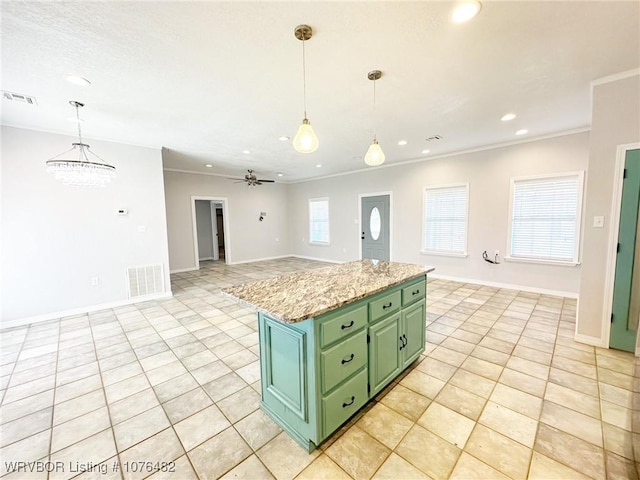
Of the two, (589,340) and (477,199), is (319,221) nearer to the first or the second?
(477,199)

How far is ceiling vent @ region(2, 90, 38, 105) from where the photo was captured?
104 inches

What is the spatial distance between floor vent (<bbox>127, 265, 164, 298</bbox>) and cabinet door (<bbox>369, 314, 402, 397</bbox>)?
14.7 feet

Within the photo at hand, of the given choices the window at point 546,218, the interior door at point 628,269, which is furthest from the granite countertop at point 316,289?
the window at point 546,218

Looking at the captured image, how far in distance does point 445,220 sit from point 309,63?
4595 millimetres

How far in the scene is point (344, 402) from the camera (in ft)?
5.57

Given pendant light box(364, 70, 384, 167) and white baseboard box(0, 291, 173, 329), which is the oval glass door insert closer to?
pendant light box(364, 70, 384, 167)

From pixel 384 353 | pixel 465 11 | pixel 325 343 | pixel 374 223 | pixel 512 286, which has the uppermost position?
pixel 465 11

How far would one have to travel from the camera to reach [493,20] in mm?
1735

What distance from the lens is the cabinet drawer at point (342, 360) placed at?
154 cm

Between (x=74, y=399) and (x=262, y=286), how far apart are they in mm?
1889

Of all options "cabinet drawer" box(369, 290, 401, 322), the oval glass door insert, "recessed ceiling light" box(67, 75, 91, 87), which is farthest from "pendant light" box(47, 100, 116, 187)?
the oval glass door insert

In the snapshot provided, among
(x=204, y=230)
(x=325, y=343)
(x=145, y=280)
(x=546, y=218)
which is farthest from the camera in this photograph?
(x=204, y=230)

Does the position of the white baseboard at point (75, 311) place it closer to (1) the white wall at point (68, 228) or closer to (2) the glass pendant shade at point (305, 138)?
(1) the white wall at point (68, 228)

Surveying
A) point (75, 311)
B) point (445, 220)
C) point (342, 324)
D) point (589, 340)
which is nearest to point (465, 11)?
point (342, 324)
